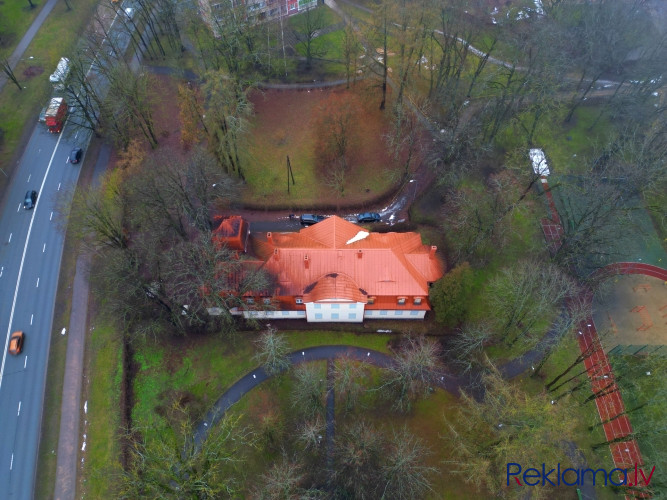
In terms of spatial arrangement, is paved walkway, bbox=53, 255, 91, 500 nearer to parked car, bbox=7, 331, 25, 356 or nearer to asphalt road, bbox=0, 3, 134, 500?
asphalt road, bbox=0, 3, 134, 500

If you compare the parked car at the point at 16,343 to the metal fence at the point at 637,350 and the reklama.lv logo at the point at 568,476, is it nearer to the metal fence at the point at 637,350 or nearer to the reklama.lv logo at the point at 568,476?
the reklama.lv logo at the point at 568,476

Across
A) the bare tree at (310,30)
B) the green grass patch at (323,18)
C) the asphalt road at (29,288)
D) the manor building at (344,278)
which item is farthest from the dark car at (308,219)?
the green grass patch at (323,18)

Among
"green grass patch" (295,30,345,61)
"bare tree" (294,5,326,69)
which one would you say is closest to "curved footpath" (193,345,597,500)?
"bare tree" (294,5,326,69)

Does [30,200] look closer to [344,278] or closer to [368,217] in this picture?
[344,278]

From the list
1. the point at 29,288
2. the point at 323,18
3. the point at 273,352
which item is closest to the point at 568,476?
the point at 273,352

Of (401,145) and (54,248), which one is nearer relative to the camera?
(54,248)

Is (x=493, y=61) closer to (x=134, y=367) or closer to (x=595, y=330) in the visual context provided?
(x=595, y=330)

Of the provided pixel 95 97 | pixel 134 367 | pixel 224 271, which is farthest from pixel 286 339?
pixel 95 97
